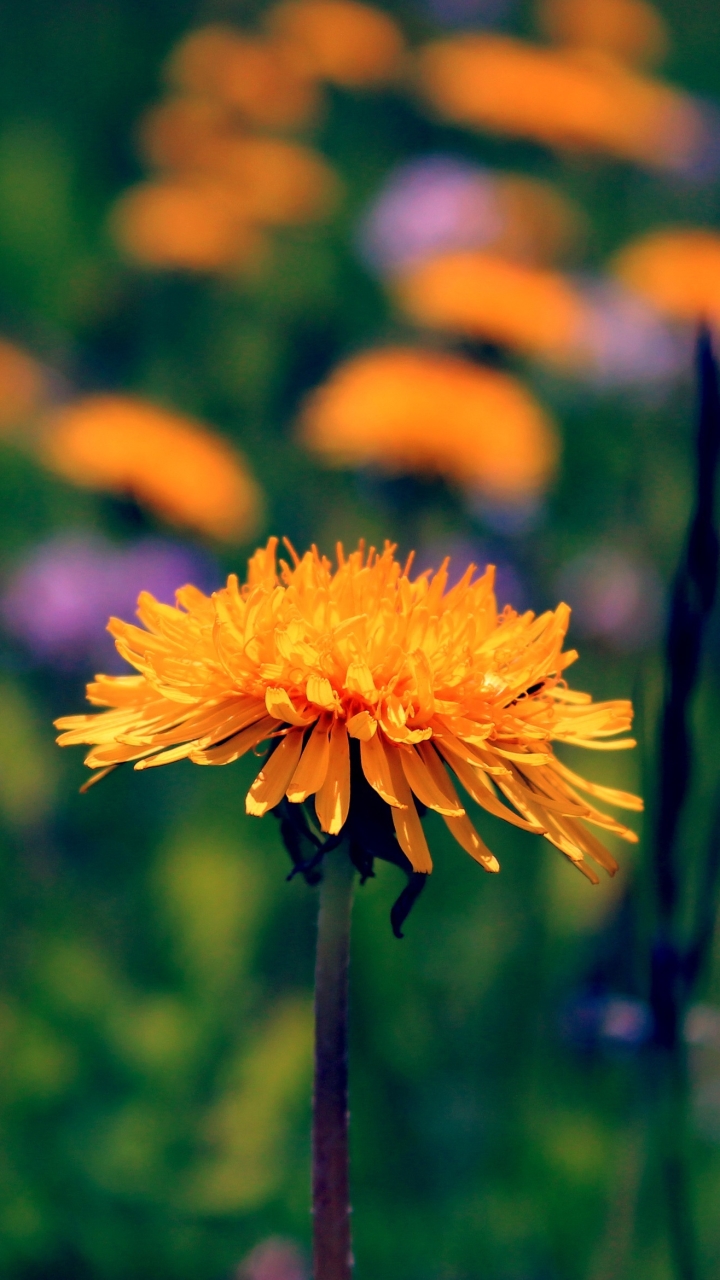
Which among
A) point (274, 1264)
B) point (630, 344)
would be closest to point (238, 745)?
point (274, 1264)

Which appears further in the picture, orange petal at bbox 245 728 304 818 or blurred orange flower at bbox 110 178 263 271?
blurred orange flower at bbox 110 178 263 271

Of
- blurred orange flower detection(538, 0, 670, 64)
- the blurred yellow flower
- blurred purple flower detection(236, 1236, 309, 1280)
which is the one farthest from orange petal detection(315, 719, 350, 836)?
blurred orange flower detection(538, 0, 670, 64)

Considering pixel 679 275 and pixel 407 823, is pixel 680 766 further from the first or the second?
pixel 679 275

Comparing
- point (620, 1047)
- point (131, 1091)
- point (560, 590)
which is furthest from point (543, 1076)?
point (560, 590)

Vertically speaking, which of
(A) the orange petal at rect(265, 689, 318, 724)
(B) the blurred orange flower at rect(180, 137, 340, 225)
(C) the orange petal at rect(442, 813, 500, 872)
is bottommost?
(C) the orange petal at rect(442, 813, 500, 872)

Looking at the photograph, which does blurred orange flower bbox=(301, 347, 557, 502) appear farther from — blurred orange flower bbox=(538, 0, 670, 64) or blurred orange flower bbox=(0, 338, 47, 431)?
blurred orange flower bbox=(538, 0, 670, 64)
